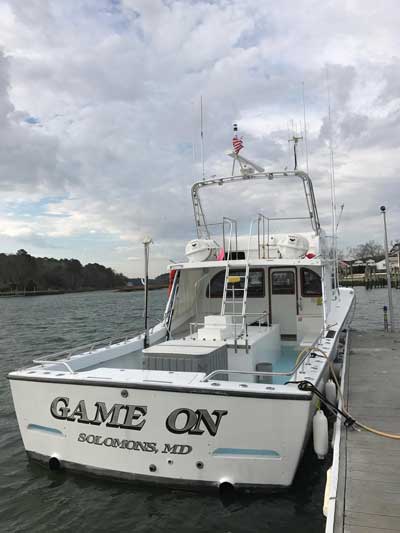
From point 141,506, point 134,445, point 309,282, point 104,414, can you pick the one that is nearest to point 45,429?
point 104,414

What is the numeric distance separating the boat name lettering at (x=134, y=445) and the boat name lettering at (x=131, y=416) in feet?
0.51

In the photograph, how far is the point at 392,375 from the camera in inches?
294

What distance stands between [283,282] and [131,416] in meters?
5.47

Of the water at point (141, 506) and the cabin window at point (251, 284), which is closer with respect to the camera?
the water at point (141, 506)

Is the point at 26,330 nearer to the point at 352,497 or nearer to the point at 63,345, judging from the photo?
the point at 63,345

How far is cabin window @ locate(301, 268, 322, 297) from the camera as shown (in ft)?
29.8

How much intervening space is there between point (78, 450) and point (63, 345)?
13.1m

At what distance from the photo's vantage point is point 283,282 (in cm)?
924

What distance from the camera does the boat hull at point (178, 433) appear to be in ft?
14.0

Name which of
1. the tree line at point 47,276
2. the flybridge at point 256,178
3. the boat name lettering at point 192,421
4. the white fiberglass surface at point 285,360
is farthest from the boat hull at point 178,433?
the tree line at point 47,276

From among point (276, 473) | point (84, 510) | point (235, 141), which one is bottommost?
point (84, 510)

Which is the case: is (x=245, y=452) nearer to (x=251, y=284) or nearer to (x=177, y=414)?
(x=177, y=414)

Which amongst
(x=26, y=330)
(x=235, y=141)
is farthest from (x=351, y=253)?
(x=235, y=141)

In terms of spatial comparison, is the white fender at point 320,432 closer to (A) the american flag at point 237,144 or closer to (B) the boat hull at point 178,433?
(B) the boat hull at point 178,433
